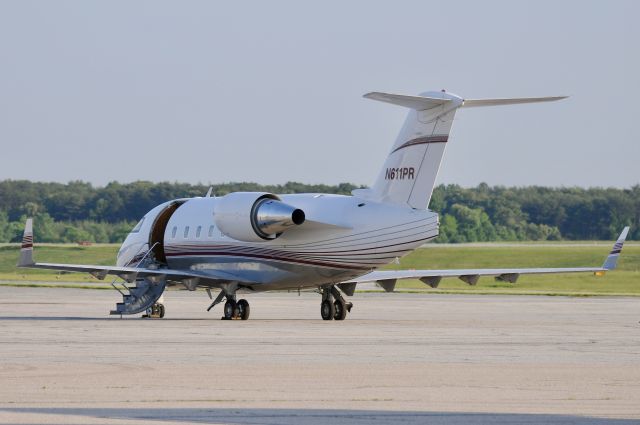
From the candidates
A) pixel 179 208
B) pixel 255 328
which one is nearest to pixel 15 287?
pixel 179 208

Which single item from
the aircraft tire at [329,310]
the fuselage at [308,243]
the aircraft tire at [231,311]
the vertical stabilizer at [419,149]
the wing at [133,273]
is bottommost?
the aircraft tire at [231,311]

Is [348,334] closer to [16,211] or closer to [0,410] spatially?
[0,410]

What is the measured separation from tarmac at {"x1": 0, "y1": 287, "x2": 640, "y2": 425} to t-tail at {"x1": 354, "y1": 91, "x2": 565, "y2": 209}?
11.9 feet

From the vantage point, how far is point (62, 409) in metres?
15.7

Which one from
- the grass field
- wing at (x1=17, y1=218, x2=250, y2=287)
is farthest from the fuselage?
the grass field

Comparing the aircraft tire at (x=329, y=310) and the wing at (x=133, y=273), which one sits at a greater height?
the wing at (x=133, y=273)

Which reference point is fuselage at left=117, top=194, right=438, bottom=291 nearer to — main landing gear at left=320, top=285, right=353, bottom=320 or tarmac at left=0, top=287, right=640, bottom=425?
main landing gear at left=320, top=285, right=353, bottom=320

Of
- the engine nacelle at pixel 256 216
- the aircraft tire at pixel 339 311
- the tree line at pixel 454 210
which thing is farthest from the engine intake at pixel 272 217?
the tree line at pixel 454 210

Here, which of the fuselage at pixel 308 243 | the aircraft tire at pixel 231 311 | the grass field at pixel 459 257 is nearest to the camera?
the fuselage at pixel 308 243

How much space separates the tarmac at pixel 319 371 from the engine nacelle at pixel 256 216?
2715 millimetres

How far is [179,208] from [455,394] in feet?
93.9

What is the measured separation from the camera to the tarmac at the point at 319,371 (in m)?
15.7

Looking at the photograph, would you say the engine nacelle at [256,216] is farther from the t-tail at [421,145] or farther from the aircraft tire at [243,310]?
the t-tail at [421,145]

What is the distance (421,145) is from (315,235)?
4299 millimetres
